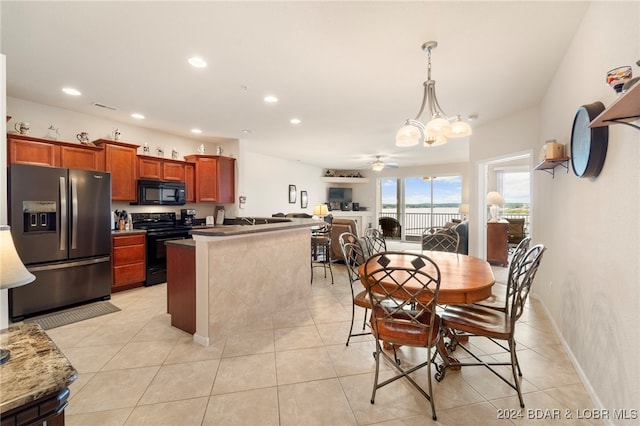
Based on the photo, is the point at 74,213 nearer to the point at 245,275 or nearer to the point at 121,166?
the point at 121,166

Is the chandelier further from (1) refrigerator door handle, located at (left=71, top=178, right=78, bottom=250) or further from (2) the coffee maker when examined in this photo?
(2) the coffee maker

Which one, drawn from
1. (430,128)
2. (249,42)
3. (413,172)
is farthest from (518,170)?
(249,42)

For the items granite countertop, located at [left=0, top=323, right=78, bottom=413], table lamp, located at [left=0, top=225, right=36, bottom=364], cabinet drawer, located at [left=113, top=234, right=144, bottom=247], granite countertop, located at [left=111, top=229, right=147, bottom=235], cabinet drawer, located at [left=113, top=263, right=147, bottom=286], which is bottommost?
cabinet drawer, located at [left=113, top=263, right=147, bottom=286]

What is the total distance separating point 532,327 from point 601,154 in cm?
198

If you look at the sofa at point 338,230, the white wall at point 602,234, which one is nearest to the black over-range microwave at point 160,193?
the sofa at point 338,230

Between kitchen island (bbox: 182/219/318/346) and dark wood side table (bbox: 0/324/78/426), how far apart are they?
1.37 metres

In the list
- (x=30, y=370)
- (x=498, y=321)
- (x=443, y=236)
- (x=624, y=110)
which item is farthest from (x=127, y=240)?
(x=624, y=110)

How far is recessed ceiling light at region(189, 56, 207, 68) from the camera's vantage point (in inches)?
97.2

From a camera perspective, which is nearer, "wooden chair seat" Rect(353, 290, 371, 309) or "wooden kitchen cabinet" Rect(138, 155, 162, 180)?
Result: "wooden chair seat" Rect(353, 290, 371, 309)

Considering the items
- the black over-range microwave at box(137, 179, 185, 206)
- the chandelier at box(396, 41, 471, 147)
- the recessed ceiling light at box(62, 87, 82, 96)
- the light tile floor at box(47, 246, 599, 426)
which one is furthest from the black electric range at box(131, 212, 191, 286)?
the chandelier at box(396, 41, 471, 147)

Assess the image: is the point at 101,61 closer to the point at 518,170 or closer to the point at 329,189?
the point at 329,189

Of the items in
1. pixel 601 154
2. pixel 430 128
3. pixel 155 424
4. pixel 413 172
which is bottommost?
pixel 155 424

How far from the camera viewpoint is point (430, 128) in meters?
2.31

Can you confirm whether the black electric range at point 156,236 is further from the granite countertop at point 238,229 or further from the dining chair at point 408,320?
the dining chair at point 408,320
